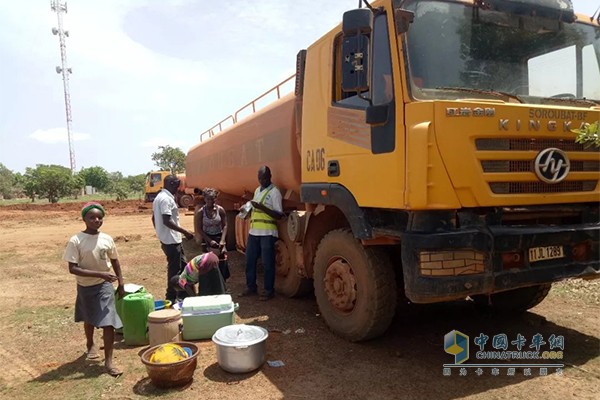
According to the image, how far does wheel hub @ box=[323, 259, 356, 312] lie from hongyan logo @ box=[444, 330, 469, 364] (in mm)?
924

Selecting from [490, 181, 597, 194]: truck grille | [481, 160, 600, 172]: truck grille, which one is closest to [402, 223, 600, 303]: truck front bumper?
[490, 181, 597, 194]: truck grille

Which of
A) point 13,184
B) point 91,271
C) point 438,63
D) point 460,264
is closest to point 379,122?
point 438,63

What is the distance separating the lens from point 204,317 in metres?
4.43

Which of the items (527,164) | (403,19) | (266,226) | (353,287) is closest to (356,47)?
(403,19)

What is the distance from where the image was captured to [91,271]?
373 cm

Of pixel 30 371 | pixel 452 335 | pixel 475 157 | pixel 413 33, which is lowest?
pixel 30 371

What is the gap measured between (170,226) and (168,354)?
6.34 feet

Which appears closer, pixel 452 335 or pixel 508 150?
pixel 508 150

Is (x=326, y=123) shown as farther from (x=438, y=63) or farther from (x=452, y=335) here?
(x=452, y=335)

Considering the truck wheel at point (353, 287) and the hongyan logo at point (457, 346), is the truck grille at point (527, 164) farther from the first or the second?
the hongyan logo at point (457, 346)

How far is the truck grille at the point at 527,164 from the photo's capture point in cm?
332

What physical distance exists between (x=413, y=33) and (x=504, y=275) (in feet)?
6.52

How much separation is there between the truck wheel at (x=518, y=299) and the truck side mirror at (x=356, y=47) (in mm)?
2733

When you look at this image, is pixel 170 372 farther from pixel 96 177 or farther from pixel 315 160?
pixel 96 177
